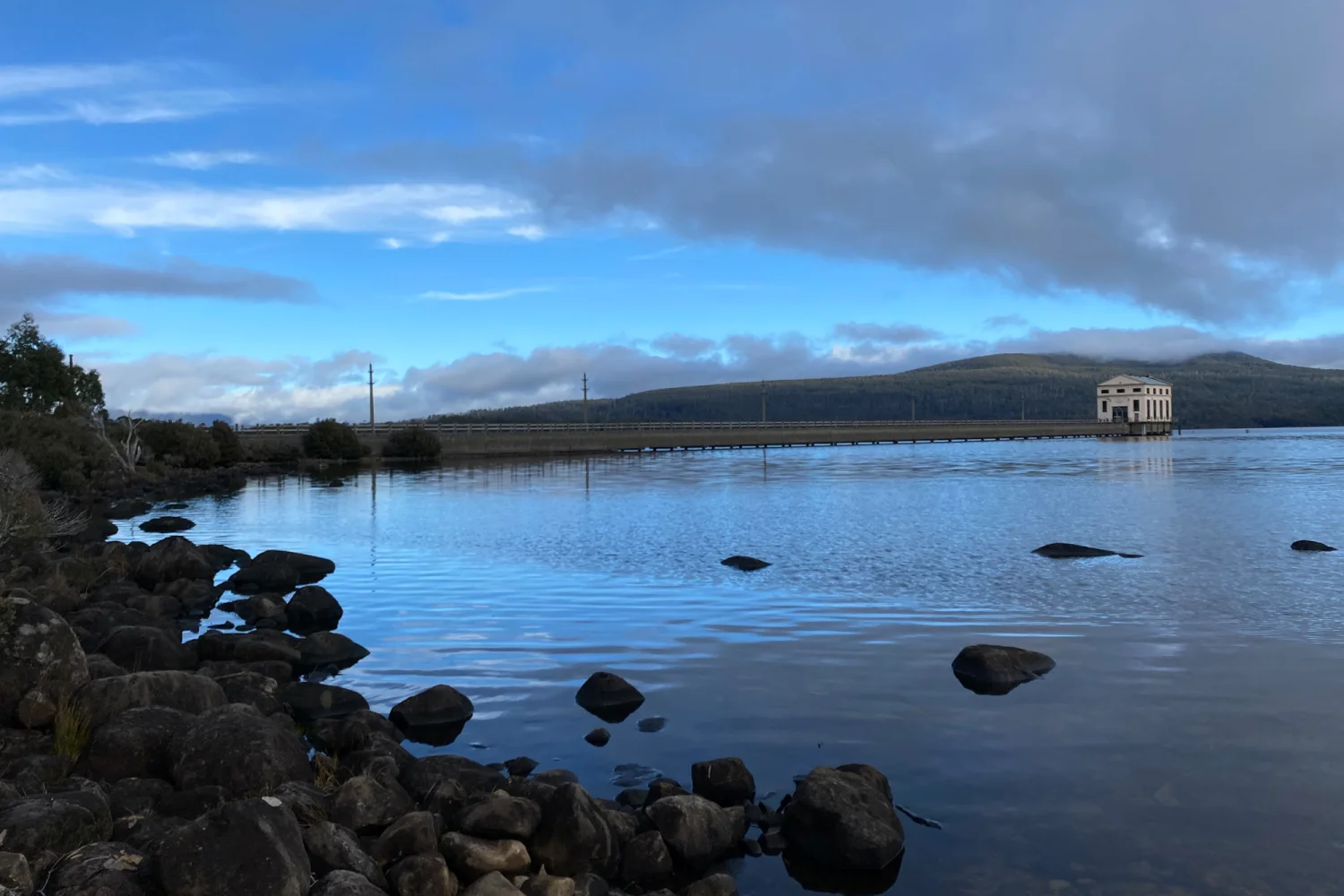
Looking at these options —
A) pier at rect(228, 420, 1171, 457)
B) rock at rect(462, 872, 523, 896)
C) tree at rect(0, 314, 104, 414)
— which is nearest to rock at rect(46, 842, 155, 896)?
rock at rect(462, 872, 523, 896)

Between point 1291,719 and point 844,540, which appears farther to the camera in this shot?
point 844,540

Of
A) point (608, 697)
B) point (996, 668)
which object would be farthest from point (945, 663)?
point (608, 697)

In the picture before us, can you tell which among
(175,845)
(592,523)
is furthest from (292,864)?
(592,523)

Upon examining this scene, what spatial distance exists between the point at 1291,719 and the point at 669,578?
1519cm

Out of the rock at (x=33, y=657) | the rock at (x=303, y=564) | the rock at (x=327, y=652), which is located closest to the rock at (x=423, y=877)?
the rock at (x=33, y=657)

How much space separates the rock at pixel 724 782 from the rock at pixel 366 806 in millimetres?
2830

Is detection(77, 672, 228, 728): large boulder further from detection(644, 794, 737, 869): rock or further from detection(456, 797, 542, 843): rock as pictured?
detection(644, 794, 737, 869): rock

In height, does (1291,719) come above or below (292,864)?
below

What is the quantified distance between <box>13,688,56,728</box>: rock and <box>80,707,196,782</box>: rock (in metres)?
0.80

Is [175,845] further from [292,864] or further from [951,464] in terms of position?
[951,464]

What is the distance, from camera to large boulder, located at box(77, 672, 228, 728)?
11.0m

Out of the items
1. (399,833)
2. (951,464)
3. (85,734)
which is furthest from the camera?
(951,464)

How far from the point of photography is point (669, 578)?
26.2 m

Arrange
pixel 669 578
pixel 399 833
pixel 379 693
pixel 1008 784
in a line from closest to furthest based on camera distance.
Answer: pixel 399 833
pixel 1008 784
pixel 379 693
pixel 669 578
